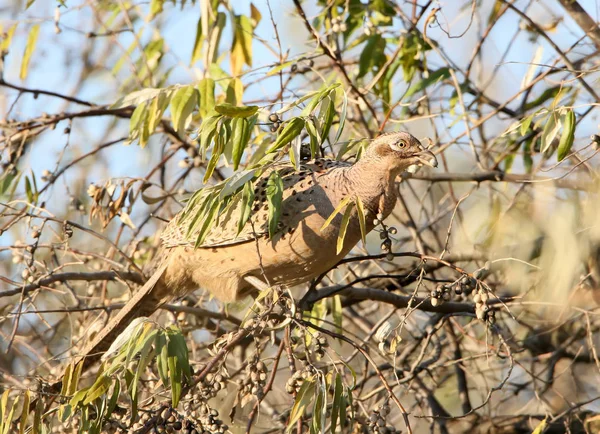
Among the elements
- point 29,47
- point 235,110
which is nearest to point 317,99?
point 235,110

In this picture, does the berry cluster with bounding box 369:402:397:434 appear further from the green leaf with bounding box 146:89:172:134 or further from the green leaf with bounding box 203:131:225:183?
the green leaf with bounding box 146:89:172:134

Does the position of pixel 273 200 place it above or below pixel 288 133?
below

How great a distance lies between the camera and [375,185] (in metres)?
3.69

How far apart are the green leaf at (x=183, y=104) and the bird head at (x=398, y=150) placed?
3.09 feet

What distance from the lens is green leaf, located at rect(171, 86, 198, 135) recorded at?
12.6 feet

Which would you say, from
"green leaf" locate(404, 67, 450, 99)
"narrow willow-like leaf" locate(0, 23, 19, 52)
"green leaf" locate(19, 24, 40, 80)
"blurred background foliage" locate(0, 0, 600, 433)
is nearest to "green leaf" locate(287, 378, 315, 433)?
"blurred background foliage" locate(0, 0, 600, 433)

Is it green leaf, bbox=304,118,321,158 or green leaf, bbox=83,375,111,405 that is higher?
green leaf, bbox=304,118,321,158

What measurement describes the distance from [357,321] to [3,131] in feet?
8.19

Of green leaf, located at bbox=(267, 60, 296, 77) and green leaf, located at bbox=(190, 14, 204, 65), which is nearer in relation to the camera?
green leaf, located at bbox=(267, 60, 296, 77)

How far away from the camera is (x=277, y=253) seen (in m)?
3.81

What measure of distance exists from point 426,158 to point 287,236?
0.75 m

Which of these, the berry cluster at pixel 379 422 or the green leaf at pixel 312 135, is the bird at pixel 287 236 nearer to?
the green leaf at pixel 312 135

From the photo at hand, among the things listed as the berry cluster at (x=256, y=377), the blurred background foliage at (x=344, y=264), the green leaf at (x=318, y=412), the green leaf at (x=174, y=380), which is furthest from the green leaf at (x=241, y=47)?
the green leaf at (x=318, y=412)

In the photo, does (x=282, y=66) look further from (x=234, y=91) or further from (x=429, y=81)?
(x=429, y=81)
